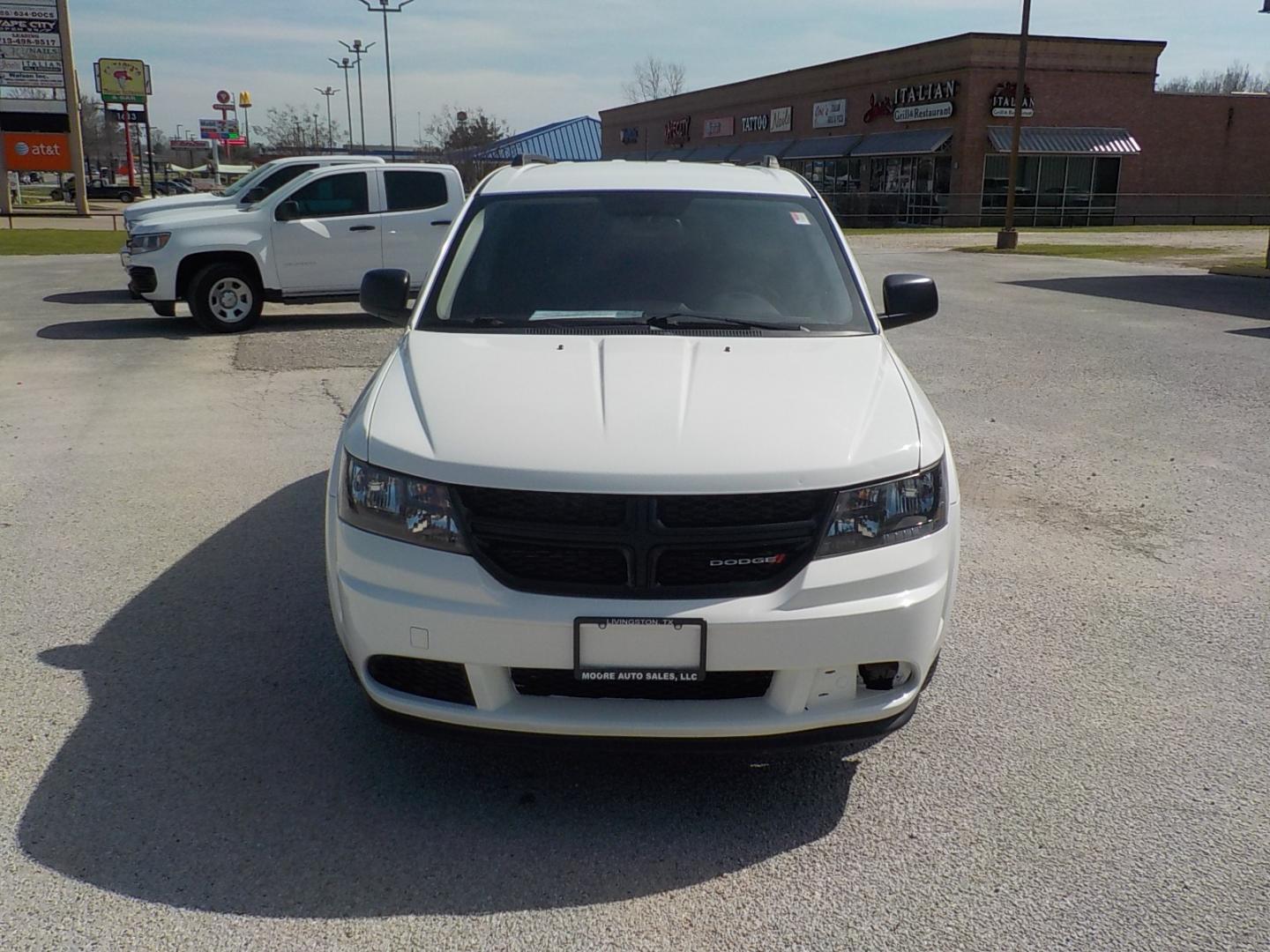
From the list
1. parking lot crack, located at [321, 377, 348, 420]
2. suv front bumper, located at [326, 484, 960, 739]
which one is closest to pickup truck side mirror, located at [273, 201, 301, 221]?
parking lot crack, located at [321, 377, 348, 420]

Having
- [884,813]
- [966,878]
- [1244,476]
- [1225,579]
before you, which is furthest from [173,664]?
[1244,476]

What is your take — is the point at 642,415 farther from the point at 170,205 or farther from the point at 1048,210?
the point at 1048,210

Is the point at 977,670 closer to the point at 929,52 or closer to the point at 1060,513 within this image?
the point at 1060,513

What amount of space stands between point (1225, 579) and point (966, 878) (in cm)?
287

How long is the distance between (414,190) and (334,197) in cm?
100

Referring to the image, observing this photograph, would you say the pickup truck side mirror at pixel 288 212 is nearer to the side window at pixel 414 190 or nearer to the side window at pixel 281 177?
the side window at pixel 414 190

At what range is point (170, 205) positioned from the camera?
49.9 ft

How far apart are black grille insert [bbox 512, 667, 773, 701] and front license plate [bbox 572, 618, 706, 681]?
0.07m

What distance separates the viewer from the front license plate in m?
2.83

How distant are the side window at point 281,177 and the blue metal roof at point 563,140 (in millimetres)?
51651

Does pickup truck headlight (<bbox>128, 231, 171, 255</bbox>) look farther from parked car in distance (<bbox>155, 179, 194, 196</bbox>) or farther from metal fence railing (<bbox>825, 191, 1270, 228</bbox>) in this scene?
parked car in distance (<bbox>155, 179, 194, 196</bbox>)

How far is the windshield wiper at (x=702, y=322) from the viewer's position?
4.02 m

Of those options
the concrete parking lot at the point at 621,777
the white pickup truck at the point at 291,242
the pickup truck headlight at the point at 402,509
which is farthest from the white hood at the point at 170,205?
the pickup truck headlight at the point at 402,509

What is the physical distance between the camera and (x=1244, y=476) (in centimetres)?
671
